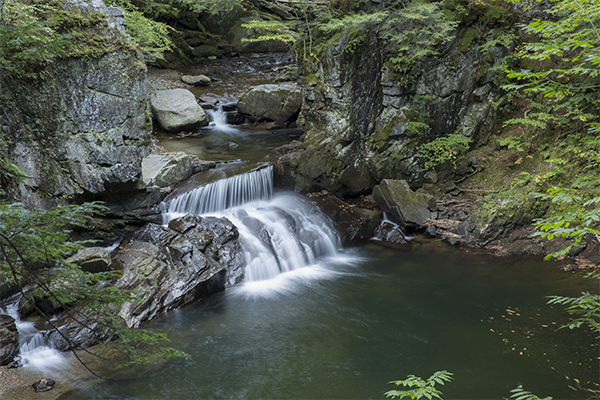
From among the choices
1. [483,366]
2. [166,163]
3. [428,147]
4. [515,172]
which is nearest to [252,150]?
[166,163]

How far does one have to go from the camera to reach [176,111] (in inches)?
579

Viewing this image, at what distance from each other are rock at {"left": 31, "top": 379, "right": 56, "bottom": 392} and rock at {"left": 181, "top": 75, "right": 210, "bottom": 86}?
15.7 m

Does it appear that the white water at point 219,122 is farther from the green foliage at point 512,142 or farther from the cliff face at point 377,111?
the green foliage at point 512,142

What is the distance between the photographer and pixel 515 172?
11008mm

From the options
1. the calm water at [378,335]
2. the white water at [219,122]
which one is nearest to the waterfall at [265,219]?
the calm water at [378,335]

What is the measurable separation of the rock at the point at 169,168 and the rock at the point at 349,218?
11.6 feet

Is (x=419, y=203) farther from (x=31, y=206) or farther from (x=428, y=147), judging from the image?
(x=31, y=206)

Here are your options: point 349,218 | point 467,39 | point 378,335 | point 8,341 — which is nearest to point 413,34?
point 467,39

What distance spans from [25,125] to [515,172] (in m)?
11.7

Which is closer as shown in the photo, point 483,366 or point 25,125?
point 483,366

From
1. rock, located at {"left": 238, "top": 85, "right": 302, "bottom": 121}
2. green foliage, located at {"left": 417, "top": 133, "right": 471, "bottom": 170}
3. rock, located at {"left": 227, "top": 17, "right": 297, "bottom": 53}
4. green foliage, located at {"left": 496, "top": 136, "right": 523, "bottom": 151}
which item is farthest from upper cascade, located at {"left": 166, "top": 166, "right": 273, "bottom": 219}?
rock, located at {"left": 227, "top": 17, "right": 297, "bottom": 53}

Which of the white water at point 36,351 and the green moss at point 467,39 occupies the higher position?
the green moss at point 467,39

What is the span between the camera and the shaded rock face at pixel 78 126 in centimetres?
708

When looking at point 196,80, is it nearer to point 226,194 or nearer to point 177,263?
point 226,194
